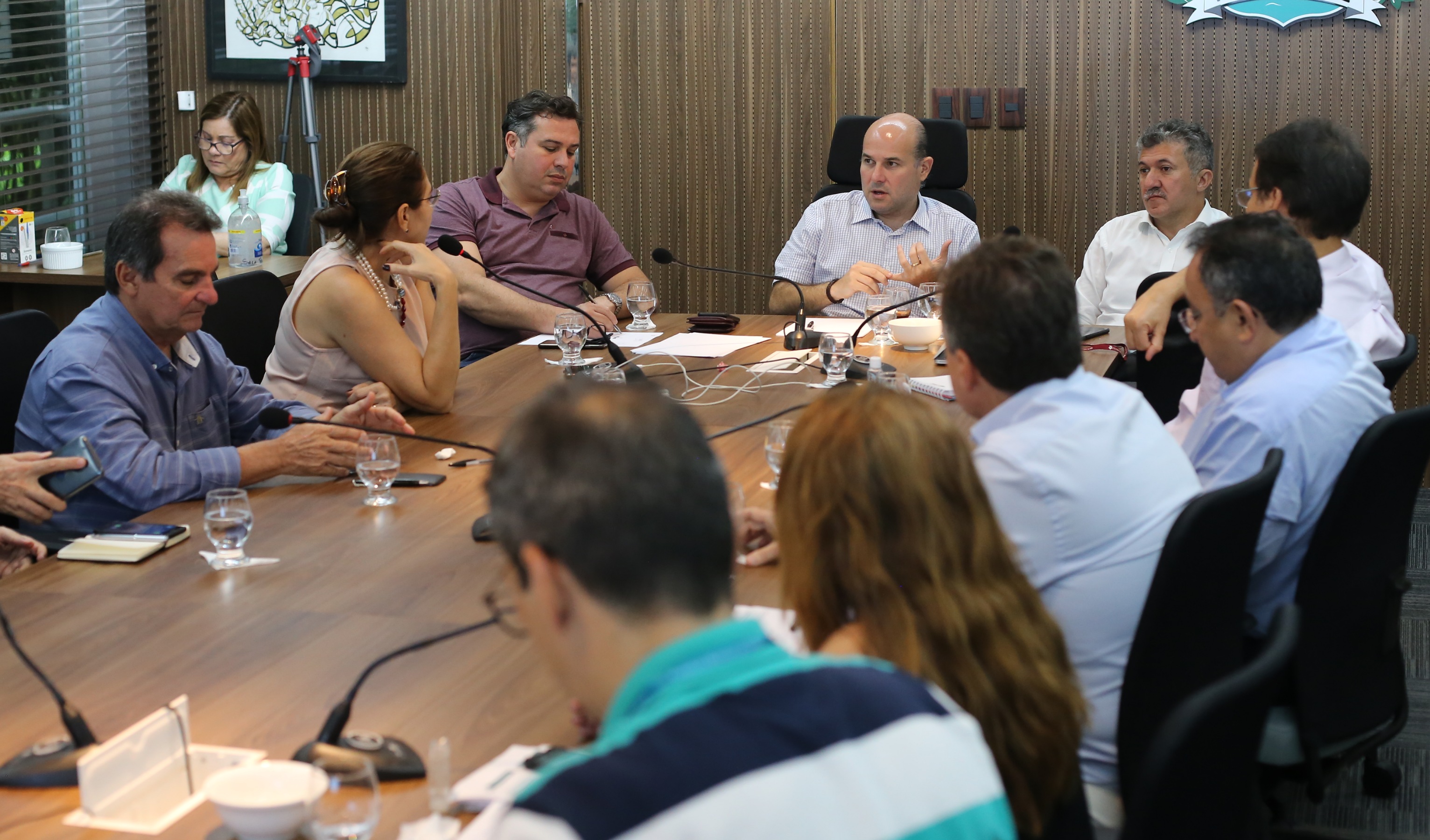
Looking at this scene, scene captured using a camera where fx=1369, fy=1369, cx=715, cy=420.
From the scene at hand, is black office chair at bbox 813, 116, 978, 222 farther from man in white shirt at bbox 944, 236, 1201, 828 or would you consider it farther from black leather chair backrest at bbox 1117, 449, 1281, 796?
black leather chair backrest at bbox 1117, 449, 1281, 796

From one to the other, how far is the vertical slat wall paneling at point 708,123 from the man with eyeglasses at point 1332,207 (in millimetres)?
2563

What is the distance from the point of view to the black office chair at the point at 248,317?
3.36 metres

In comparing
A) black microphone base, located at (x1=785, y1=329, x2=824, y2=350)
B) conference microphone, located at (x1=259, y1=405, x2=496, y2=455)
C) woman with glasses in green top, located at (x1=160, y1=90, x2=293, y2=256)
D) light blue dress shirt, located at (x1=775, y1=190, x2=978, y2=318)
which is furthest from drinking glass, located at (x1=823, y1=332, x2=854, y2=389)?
woman with glasses in green top, located at (x1=160, y1=90, x2=293, y2=256)

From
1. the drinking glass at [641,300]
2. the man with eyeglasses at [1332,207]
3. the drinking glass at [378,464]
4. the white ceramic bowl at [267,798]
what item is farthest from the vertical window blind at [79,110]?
the white ceramic bowl at [267,798]

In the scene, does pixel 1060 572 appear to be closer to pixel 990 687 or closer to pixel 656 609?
pixel 990 687

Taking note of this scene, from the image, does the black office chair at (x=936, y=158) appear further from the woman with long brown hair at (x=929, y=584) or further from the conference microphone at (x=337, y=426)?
the woman with long brown hair at (x=929, y=584)

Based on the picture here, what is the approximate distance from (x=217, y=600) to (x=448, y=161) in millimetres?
4112

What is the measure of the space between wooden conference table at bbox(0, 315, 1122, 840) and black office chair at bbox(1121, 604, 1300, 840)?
2.06 feet

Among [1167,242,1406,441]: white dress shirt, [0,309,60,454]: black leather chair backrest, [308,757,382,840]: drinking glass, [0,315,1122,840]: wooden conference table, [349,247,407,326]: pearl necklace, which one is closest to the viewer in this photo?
[308,757,382,840]: drinking glass

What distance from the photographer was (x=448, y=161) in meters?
5.69

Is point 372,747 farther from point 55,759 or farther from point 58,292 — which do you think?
point 58,292

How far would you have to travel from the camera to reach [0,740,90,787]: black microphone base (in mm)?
1321

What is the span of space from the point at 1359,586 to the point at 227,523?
165cm

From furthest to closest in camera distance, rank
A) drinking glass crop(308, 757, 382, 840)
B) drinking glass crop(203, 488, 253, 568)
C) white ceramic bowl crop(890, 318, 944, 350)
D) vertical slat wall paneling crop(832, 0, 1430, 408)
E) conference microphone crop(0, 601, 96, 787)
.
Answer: vertical slat wall paneling crop(832, 0, 1430, 408)
white ceramic bowl crop(890, 318, 944, 350)
drinking glass crop(203, 488, 253, 568)
conference microphone crop(0, 601, 96, 787)
drinking glass crop(308, 757, 382, 840)
